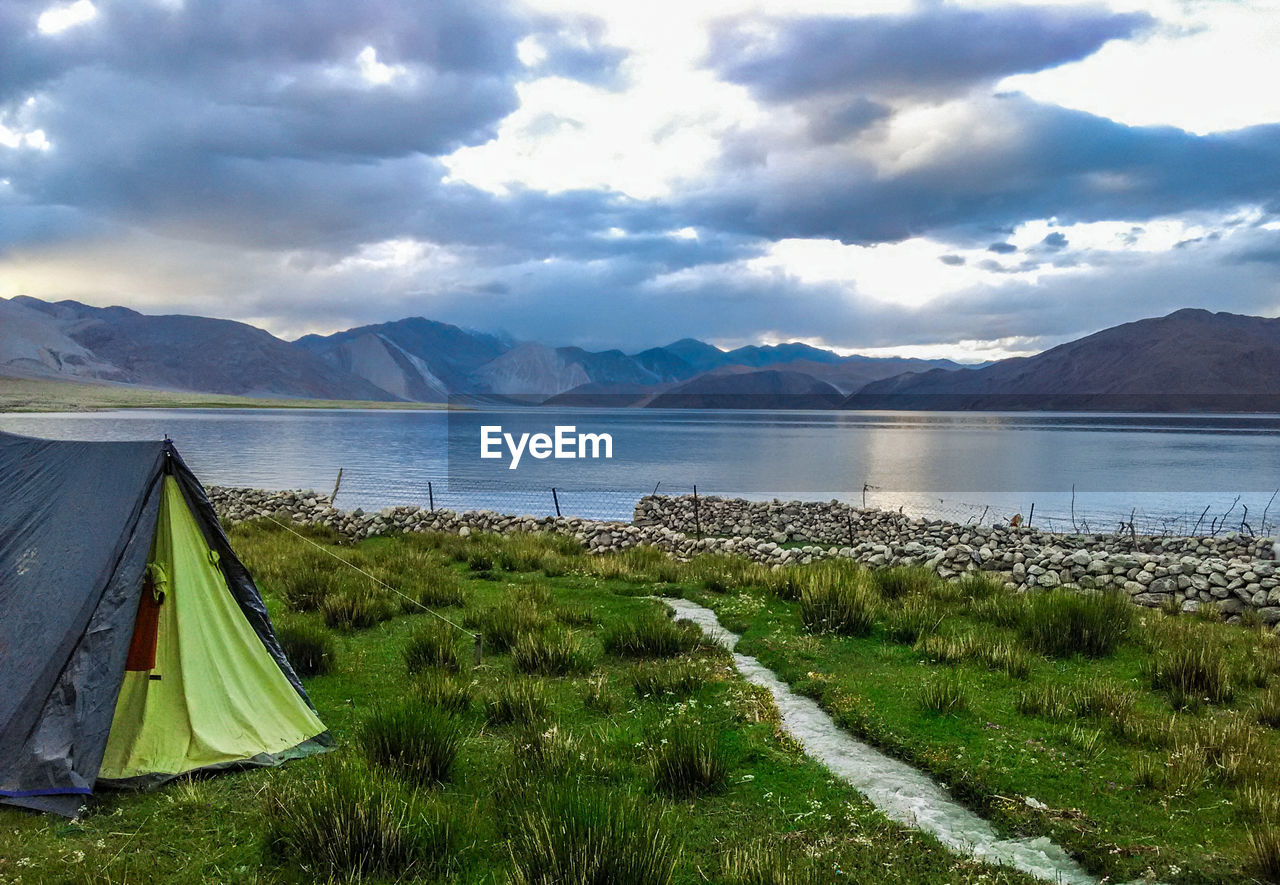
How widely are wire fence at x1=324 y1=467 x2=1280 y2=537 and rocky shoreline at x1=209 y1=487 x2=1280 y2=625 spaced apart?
429 centimetres

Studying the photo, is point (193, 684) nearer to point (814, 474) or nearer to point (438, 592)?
point (438, 592)

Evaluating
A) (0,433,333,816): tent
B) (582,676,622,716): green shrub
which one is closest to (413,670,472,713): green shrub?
(0,433,333,816): tent

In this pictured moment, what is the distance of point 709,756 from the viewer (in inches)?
279

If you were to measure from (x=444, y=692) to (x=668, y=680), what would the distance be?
8.77ft

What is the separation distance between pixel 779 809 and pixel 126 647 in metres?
5.96

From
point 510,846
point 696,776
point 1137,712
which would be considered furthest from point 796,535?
point 510,846

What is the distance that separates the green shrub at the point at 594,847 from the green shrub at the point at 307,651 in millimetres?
5915

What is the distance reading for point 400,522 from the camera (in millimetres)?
29422

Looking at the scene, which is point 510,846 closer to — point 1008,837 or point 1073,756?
point 1008,837

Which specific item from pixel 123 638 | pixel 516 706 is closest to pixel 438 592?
pixel 516 706

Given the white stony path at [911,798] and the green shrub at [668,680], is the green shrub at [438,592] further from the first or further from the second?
the white stony path at [911,798]

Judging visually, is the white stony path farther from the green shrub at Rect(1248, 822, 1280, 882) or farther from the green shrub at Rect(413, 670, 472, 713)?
the green shrub at Rect(413, 670, 472, 713)

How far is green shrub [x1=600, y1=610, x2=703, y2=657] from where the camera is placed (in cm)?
1144

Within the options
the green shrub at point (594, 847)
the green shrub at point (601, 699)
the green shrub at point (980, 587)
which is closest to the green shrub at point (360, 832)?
the green shrub at point (594, 847)
